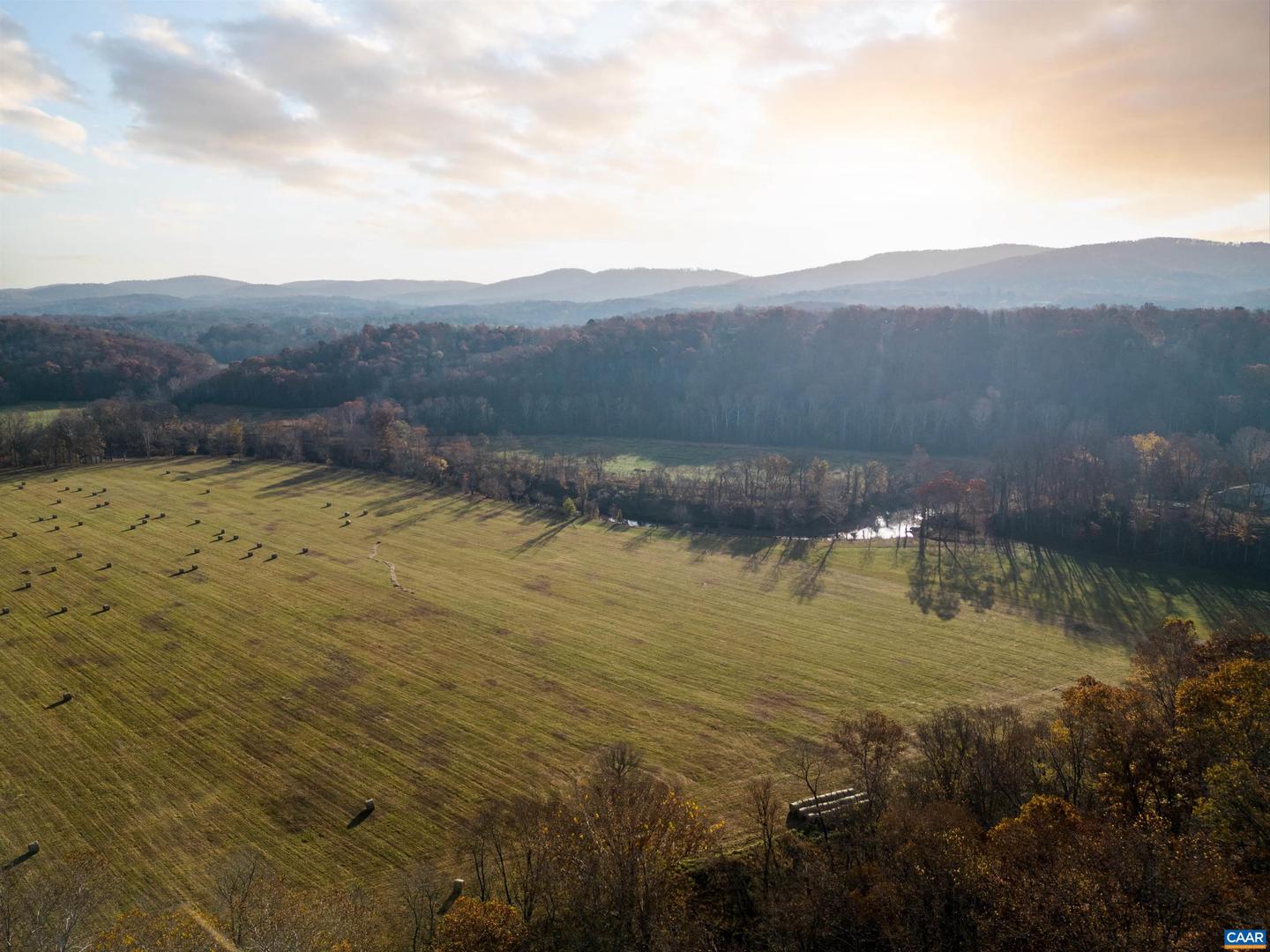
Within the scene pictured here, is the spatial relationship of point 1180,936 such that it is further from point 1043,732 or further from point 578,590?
point 578,590

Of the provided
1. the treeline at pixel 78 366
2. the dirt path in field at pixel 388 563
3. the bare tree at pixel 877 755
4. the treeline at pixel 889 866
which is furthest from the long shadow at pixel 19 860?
the treeline at pixel 78 366

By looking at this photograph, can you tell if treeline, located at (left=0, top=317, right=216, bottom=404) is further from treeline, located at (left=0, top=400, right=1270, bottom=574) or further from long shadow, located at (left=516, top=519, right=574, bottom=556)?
long shadow, located at (left=516, top=519, right=574, bottom=556)

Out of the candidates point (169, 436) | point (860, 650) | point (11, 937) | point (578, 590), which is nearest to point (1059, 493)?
point (860, 650)

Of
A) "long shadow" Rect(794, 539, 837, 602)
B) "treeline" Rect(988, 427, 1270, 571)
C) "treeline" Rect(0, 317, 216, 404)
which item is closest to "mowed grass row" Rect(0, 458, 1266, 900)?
"long shadow" Rect(794, 539, 837, 602)

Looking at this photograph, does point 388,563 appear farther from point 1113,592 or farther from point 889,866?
point 1113,592

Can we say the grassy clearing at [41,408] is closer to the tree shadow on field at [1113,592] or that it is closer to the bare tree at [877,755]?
the bare tree at [877,755]
